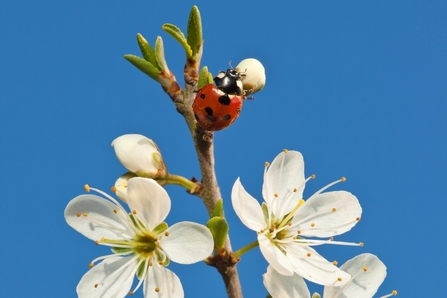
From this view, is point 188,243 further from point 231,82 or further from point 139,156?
point 231,82

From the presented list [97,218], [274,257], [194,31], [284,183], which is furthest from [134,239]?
[194,31]

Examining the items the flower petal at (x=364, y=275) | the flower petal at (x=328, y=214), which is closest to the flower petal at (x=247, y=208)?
the flower petal at (x=328, y=214)

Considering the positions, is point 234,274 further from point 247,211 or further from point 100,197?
point 100,197

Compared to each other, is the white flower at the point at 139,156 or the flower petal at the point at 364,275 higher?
the white flower at the point at 139,156

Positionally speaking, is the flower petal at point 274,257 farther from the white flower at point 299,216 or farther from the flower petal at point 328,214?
the flower petal at point 328,214

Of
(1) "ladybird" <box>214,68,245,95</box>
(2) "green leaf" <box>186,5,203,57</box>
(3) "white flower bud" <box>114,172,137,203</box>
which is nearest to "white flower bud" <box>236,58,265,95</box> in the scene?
(1) "ladybird" <box>214,68,245,95</box>

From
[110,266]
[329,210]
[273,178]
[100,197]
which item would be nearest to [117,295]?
[110,266]
